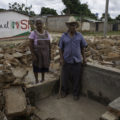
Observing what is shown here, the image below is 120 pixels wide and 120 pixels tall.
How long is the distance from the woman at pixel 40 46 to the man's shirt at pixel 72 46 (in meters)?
0.40

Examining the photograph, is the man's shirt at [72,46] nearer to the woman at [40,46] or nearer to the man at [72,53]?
the man at [72,53]

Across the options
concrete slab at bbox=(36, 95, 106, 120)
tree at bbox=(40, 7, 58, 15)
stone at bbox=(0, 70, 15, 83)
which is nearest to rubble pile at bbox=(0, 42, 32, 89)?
stone at bbox=(0, 70, 15, 83)

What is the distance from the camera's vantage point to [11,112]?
299 cm

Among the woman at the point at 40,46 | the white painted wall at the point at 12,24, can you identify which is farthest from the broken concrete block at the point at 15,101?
the white painted wall at the point at 12,24

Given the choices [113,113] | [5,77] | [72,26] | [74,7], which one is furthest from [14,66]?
[74,7]

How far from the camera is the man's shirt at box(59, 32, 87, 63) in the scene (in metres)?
3.44

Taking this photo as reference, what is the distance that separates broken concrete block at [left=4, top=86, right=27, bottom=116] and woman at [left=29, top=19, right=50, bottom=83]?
732 mm

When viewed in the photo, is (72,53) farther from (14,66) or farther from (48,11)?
(48,11)

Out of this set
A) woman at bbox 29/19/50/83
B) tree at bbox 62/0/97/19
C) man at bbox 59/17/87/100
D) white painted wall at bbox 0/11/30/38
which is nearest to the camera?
man at bbox 59/17/87/100

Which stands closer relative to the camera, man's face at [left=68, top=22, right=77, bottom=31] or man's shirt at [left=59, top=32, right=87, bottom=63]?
man's face at [left=68, top=22, right=77, bottom=31]

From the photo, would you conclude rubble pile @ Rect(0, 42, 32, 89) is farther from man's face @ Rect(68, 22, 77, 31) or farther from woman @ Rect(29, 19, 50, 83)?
man's face @ Rect(68, 22, 77, 31)

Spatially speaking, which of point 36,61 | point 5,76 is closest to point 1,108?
point 5,76

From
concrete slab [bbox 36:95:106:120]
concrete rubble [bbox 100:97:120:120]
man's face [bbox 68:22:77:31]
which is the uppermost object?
man's face [bbox 68:22:77:31]

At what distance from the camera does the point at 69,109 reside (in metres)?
3.62
